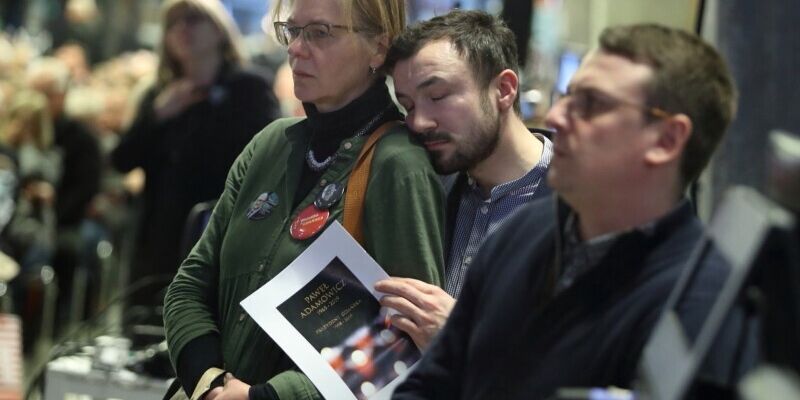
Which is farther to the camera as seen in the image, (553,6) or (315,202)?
(553,6)

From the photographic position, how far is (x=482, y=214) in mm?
3385

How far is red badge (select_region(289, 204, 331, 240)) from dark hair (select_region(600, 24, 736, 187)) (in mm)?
911

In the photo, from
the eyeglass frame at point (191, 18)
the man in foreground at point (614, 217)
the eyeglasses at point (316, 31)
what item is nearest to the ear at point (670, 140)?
the man in foreground at point (614, 217)

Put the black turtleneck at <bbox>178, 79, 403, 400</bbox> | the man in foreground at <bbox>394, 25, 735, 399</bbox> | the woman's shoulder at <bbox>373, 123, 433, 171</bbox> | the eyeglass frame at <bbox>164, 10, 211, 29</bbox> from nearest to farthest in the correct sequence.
Result: 1. the man in foreground at <bbox>394, 25, 735, 399</bbox>
2. the woman's shoulder at <bbox>373, 123, 433, 171</bbox>
3. the black turtleneck at <bbox>178, 79, 403, 400</bbox>
4. the eyeglass frame at <bbox>164, 10, 211, 29</bbox>

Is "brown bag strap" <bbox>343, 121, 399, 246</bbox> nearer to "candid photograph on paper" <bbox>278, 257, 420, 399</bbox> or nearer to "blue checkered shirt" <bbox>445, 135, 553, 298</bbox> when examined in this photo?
"candid photograph on paper" <bbox>278, 257, 420, 399</bbox>

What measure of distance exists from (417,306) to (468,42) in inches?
25.2

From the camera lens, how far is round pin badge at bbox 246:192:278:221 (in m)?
3.37

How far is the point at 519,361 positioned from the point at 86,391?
2.48 m

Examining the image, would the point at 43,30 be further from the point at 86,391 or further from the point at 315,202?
the point at 315,202

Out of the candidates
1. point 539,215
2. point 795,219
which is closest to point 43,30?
point 539,215

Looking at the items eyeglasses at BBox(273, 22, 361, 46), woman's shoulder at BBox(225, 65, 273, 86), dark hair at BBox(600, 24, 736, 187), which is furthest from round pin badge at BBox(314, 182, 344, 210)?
woman's shoulder at BBox(225, 65, 273, 86)

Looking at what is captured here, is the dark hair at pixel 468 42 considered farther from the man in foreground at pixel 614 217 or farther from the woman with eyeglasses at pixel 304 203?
the man in foreground at pixel 614 217

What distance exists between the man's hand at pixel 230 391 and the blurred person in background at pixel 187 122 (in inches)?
109

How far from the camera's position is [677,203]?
255cm
